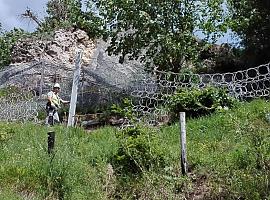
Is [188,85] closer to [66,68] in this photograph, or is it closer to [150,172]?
[66,68]

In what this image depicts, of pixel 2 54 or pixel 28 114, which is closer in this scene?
pixel 28 114

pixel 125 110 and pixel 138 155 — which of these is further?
pixel 125 110

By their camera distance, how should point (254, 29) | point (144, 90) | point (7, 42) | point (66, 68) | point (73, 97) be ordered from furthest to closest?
1. point (7, 42)
2. point (66, 68)
3. point (254, 29)
4. point (144, 90)
5. point (73, 97)

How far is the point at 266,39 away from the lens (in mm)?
15211

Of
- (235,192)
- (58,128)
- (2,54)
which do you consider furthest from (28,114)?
(2,54)

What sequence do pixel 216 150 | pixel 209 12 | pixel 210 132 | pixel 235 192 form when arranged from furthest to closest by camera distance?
pixel 209 12 → pixel 210 132 → pixel 216 150 → pixel 235 192

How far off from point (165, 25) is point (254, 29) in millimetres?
2450

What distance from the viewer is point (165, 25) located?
52.2 ft

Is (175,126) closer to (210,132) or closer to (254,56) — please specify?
(210,132)

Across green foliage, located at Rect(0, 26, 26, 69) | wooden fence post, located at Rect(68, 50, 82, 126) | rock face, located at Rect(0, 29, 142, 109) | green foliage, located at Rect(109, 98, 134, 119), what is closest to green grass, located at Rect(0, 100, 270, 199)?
green foliage, located at Rect(109, 98, 134, 119)

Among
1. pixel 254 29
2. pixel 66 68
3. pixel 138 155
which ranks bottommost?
pixel 138 155

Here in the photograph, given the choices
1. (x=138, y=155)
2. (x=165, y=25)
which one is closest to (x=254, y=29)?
(x=165, y=25)

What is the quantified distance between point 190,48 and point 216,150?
6847 millimetres

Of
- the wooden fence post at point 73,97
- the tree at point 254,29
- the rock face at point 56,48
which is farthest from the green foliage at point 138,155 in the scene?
the rock face at point 56,48
